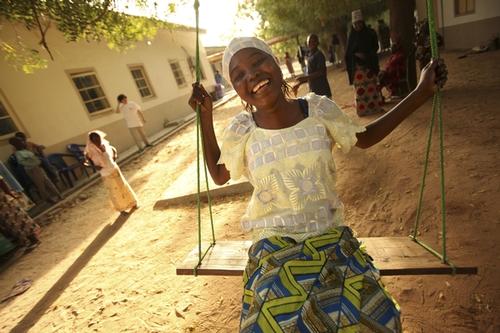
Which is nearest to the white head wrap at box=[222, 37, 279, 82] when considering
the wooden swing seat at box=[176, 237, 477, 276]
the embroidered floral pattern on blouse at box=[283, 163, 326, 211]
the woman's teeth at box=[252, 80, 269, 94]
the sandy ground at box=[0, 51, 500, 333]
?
the woman's teeth at box=[252, 80, 269, 94]

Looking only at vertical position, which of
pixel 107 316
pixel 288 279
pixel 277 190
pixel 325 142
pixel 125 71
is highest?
pixel 125 71

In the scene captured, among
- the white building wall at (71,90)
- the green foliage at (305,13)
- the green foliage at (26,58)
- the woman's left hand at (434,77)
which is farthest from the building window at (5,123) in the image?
the woman's left hand at (434,77)

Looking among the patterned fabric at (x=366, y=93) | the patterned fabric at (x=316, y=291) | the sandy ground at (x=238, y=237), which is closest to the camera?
the patterned fabric at (x=316, y=291)

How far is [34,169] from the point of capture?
22.5 feet

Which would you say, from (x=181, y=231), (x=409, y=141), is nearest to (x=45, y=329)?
(x=181, y=231)

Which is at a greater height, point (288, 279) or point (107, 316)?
point (288, 279)

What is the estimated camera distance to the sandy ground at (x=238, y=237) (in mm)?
2328

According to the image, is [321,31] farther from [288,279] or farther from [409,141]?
[288,279]

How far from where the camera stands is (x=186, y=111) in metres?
15.5

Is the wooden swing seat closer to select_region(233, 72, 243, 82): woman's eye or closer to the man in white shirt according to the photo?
select_region(233, 72, 243, 82): woman's eye

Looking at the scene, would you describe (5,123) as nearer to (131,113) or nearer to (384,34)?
(131,113)

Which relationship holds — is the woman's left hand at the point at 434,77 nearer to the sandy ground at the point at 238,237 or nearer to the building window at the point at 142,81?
the sandy ground at the point at 238,237

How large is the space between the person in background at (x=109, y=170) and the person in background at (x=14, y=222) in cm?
145

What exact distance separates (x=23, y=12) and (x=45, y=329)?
A: 3.55m
